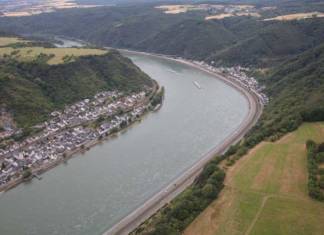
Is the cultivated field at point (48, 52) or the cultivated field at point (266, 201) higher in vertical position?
the cultivated field at point (48, 52)

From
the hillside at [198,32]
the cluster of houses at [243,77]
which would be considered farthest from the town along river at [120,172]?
the hillside at [198,32]

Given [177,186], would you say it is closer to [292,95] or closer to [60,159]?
[60,159]

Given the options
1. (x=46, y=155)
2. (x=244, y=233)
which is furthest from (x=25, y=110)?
(x=244, y=233)

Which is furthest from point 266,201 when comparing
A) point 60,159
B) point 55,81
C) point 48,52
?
point 48,52

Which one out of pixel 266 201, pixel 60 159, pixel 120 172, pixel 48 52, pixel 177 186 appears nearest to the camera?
pixel 266 201

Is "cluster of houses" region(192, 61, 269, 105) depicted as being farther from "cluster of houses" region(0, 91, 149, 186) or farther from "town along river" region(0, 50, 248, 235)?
"cluster of houses" region(0, 91, 149, 186)

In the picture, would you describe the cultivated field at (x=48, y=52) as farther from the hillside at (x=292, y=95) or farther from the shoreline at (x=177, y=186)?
the hillside at (x=292, y=95)

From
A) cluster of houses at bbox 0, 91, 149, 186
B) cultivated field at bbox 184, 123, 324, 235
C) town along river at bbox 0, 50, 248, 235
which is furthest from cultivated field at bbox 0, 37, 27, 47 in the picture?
cultivated field at bbox 184, 123, 324, 235
